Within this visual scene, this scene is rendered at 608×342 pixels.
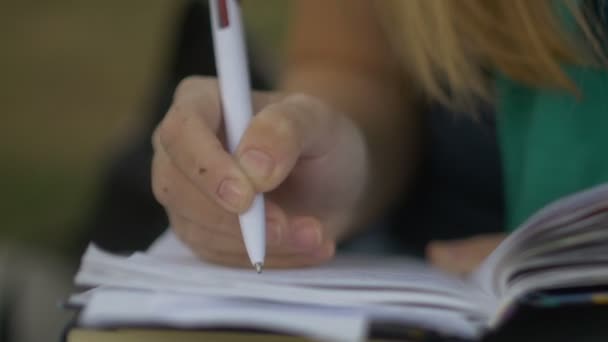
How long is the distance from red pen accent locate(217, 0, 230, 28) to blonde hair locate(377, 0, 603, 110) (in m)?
0.19

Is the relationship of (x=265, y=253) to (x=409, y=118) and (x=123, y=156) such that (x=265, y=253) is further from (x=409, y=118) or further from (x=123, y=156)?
(x=123, y=156)

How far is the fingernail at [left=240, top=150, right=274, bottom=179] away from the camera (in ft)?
1.23

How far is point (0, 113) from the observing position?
1206 mm

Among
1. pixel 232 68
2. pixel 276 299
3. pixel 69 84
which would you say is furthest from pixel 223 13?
pixel 69 84

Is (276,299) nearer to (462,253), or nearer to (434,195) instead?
A: (462,253)

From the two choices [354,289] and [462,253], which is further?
[462,253]

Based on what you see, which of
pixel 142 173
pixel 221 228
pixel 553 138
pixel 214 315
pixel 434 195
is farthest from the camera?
pixel 142 173

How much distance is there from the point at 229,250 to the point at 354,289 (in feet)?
0.33

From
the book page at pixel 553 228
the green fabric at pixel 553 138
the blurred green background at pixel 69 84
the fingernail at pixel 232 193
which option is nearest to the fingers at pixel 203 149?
the fingernail at pixel 232 193

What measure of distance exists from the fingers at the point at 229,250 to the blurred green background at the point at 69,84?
0.64m

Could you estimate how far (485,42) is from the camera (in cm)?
57

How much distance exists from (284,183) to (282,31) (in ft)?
2.21

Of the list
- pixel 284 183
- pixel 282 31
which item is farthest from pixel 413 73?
pixel 282 31

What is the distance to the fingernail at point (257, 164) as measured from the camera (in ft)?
1.23
